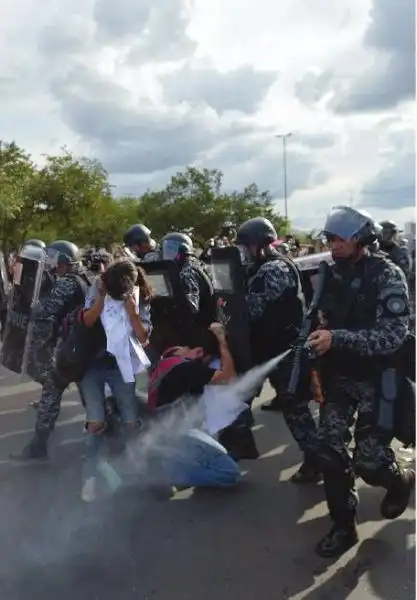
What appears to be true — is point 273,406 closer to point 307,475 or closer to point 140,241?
point 307,475

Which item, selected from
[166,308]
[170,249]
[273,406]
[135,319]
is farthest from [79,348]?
[273,406]

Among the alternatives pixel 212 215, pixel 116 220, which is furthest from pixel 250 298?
pixel 116 220

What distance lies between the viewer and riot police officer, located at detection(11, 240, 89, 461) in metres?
5.31

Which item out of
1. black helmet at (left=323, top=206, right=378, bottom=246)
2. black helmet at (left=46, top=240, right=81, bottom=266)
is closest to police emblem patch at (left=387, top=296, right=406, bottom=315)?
black helmet at (left=323, top=206, right=378, bottom=246)

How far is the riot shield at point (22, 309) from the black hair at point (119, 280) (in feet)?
4.46

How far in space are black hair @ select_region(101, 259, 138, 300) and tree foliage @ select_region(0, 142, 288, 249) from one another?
15.5m

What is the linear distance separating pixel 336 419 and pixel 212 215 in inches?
1197

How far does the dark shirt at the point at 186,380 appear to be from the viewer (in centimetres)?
448

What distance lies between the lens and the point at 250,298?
14.4 ft

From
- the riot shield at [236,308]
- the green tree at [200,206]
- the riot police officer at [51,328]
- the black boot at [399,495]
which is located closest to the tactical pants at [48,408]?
the riot police officer at [51,328]

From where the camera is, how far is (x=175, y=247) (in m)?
6.11

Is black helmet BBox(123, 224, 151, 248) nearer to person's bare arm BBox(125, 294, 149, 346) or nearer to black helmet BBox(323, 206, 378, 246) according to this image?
person's bare arm BBox(125, 294, 149, 346)

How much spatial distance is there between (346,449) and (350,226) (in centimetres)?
112

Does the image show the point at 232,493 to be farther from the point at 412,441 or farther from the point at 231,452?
the point at 412,441
